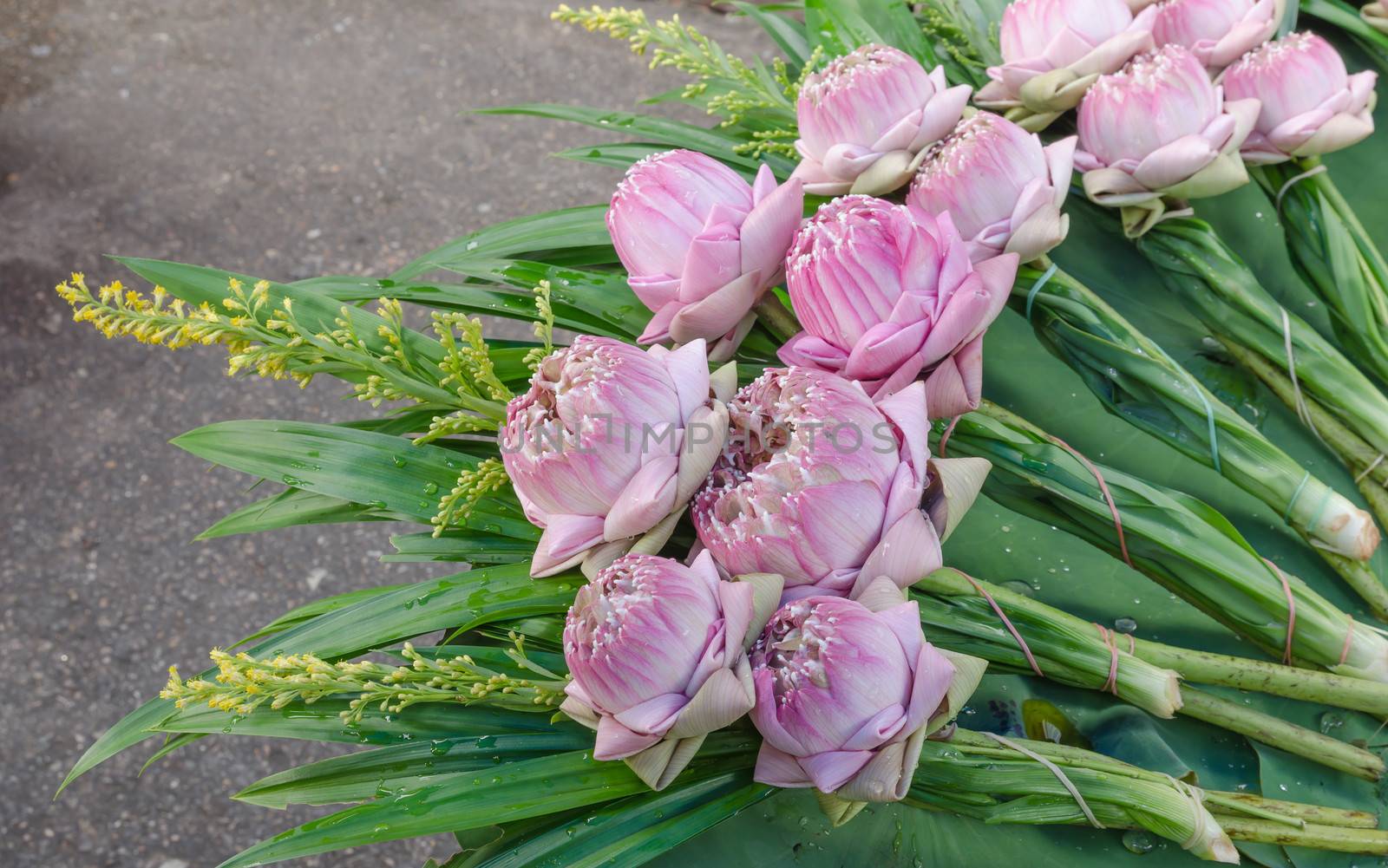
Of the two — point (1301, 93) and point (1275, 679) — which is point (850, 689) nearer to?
point (1275, 679)

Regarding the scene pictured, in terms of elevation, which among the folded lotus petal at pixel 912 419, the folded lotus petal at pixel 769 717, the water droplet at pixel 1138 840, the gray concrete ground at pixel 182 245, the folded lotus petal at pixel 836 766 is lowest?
the gray concrete ground at pixel 182 245

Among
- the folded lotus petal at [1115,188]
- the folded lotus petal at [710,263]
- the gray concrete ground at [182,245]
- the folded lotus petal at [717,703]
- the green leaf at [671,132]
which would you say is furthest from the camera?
the gray concrete ground at [182,245]

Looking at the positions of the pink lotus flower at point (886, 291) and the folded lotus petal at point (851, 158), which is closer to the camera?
the pink lotus flower at point (886, 291)

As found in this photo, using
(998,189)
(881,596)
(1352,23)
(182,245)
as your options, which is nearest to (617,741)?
(881,596)

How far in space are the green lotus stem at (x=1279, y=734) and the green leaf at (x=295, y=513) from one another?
1.48ft

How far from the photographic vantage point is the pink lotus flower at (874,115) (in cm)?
59

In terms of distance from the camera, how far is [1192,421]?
61 centimetres

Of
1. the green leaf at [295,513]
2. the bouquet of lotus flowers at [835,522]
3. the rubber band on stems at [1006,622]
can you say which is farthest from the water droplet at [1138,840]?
the green leaf at [295,513]

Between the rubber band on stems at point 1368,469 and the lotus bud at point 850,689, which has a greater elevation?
the lotus bud at point 850,689

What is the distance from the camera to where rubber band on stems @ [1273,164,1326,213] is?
26.9 inches

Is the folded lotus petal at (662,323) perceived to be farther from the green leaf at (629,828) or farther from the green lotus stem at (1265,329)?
the green lotus stem at (1265,329)

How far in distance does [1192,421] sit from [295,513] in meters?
0.52

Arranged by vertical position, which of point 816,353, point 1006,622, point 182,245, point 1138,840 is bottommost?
point 182,245

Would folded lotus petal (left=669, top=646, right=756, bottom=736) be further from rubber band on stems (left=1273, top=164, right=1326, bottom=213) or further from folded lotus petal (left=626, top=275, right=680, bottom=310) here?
rubber band on stems (left=1273, top=164, right=1326, bottom=213)
